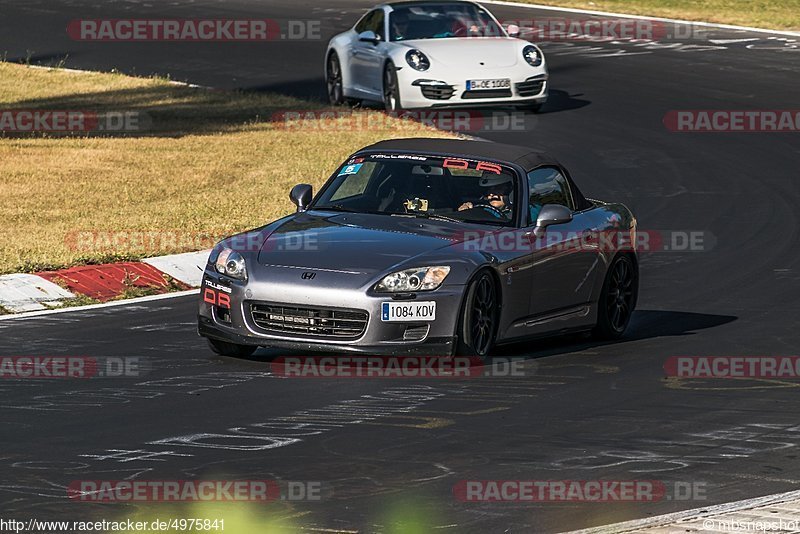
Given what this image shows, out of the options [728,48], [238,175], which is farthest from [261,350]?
[728,48]

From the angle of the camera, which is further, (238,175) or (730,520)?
(238,175)

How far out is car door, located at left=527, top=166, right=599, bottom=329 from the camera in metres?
12.2

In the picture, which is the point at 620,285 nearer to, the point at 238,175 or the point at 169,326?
the point at 169,326

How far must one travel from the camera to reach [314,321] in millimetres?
10961

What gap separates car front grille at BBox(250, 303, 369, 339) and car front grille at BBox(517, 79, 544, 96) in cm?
1387

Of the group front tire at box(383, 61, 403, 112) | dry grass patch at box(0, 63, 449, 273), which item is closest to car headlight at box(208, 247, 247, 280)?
dry grass patch at box(0, 63, 449, 273)

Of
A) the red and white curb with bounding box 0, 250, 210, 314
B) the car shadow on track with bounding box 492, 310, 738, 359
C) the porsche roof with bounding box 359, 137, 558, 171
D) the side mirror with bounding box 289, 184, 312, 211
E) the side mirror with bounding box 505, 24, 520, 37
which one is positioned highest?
the porsche roof with bounding box 359, 137, 558, 171

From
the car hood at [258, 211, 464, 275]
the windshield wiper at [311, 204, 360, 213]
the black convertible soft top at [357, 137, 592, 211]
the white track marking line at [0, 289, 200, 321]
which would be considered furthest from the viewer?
the white track marking line at [0, 289, 200, 321]

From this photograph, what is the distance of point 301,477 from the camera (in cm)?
822

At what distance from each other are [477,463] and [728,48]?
24.6 m

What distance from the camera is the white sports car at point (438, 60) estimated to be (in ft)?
79.3

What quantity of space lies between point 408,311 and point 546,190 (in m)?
2.21

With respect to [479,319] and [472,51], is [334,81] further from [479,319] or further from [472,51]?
[479,319]

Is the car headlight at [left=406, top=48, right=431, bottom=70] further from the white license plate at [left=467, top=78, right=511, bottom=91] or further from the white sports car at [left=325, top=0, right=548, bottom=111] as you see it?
the white license plate at [left=467, top=78, right=511, bottom=91]
